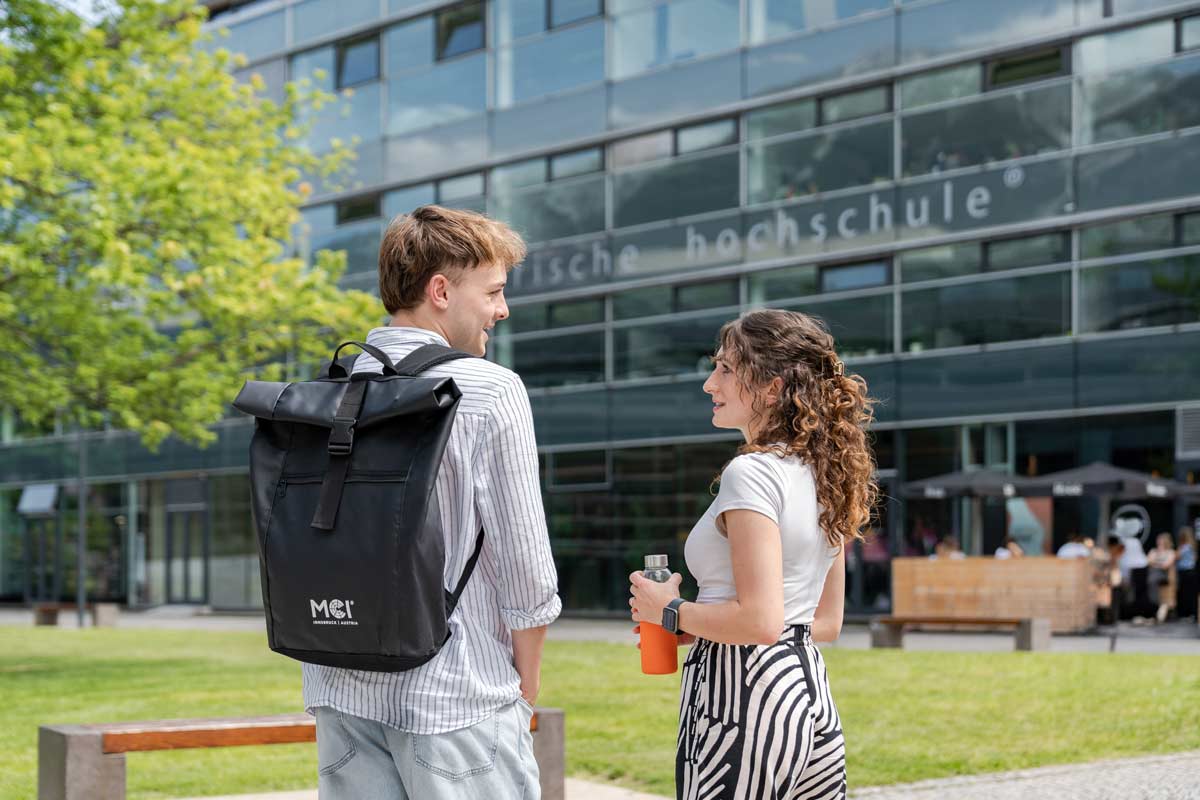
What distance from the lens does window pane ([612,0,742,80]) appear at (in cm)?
2631

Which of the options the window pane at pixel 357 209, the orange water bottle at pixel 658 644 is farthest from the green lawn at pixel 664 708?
the window pane at pixel 357 209

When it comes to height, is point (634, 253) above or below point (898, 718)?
above

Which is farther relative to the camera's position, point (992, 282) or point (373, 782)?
point (992, 282)

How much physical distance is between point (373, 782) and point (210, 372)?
1459cm

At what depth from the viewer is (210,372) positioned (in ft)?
54.4

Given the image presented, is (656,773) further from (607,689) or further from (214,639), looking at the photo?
(214,639)

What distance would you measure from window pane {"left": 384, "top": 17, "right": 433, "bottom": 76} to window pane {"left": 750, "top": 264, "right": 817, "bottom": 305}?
367 inches

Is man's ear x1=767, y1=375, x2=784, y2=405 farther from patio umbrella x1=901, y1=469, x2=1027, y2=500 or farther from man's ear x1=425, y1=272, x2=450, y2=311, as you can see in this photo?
patio umbrella x1=901, y1=469, x2=1027, y2=500

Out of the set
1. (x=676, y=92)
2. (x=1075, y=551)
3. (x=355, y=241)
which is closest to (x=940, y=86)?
(x=676, y=92)

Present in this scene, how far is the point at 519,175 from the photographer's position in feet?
95.8

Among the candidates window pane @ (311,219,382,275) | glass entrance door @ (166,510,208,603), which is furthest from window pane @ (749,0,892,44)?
glass entrance door @ (166,510,208,603)

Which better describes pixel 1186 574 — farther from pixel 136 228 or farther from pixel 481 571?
pixel 481 571

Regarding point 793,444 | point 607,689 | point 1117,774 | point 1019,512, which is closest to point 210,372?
point 607,689

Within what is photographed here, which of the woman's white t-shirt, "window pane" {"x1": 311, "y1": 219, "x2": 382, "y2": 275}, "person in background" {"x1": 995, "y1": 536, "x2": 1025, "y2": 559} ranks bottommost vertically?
"person in background" {"x1": 995, "y1": 536, "x2": 1025, "y2": 559}
